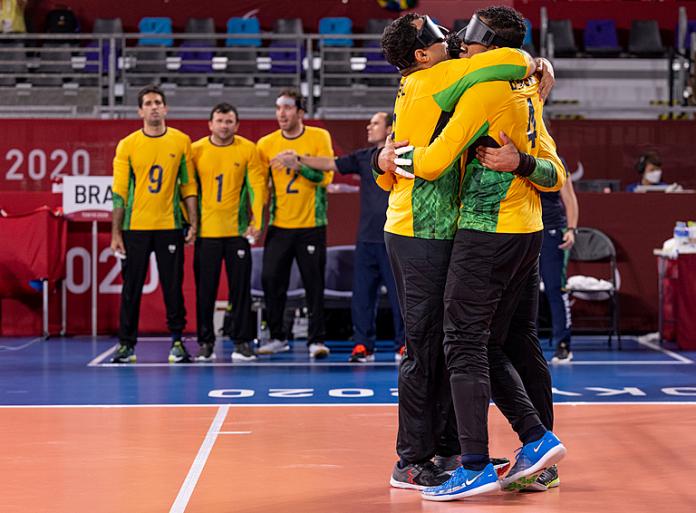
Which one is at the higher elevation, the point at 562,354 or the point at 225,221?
the point at 225,221

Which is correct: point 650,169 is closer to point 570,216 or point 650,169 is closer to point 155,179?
point 570,216

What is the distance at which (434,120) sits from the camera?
14.4ft

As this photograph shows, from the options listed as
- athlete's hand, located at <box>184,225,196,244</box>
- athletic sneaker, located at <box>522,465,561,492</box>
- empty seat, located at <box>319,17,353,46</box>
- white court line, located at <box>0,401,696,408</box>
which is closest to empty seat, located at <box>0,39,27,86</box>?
empty seat, located at <box>319,17,353,46</box>

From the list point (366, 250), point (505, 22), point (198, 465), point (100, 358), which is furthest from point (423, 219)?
point (100, 358)

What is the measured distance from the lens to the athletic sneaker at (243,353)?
31.0 feet

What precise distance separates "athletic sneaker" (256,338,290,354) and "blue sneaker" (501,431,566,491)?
214 inches

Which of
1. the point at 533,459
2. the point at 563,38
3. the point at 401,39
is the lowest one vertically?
the point at 533,459

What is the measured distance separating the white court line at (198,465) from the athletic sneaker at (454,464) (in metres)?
1.04

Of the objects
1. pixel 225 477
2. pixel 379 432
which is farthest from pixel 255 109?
pixel 225 477

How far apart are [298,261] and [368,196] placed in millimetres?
880

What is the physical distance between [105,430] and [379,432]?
1483 millimetres

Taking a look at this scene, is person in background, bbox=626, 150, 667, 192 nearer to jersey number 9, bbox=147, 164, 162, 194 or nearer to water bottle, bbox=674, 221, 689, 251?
water bottle, bbox=674, 221, 689, 251

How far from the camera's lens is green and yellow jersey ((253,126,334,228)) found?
9570mm

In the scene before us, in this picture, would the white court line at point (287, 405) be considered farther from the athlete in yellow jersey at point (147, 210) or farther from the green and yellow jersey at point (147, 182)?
the green and yellow jersey at point (147, 182)
